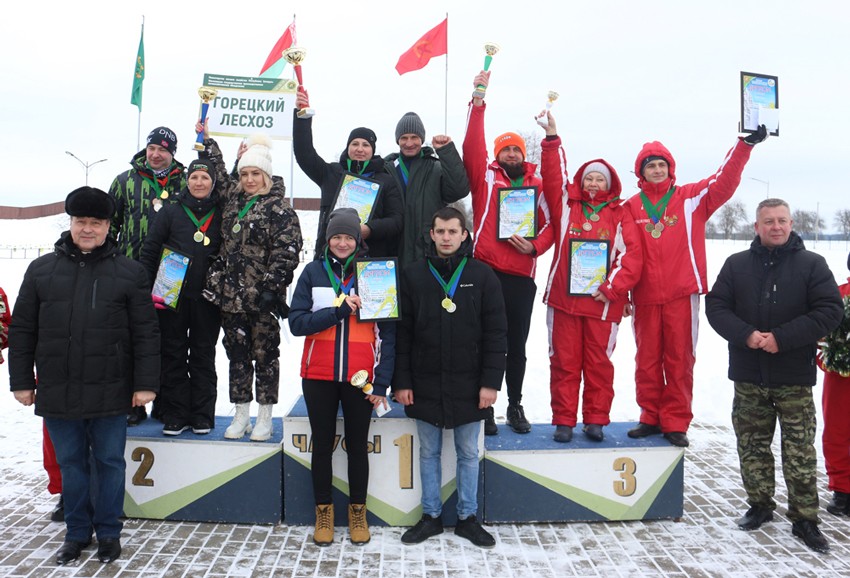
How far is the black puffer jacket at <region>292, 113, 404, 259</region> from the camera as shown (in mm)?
4316

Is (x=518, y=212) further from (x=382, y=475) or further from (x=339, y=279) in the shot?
(x=382, y=475)

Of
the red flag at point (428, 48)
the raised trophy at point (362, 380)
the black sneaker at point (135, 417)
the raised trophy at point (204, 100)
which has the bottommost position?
the black sneaker at point (135, 417)

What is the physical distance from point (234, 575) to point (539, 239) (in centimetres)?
294

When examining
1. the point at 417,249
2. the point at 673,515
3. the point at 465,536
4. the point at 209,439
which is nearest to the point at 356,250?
the point at 417,249

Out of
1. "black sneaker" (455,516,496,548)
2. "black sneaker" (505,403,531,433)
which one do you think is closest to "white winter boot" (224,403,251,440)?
"black sneaker" (455,516,496,548)

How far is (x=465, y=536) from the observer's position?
157 inches

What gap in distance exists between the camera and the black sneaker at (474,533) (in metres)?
3.90

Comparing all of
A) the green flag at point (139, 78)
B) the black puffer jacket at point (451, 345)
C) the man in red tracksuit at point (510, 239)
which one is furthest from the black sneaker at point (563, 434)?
the green flag at point (139, 78)

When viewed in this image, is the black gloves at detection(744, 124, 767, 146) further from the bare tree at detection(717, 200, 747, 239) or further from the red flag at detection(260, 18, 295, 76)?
the bare tree at detection(717, 200, 747, 239)

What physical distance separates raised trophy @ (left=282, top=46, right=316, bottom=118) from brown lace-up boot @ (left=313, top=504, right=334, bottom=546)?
268 centimetres

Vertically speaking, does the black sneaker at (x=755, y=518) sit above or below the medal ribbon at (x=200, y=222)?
below

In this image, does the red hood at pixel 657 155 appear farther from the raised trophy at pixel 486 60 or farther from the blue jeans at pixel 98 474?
the blue jeans at pixel 98 474

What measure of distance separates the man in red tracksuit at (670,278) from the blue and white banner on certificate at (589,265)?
328 millimetres

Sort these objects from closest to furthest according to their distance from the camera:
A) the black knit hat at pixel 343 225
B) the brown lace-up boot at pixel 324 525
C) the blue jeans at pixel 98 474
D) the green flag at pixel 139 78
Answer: the blue jeans at pixel 98 474
the black knit hat at pixel 343 225
the brown lace-up boot at pixel 324 525
the green flag at pixel 139 78
